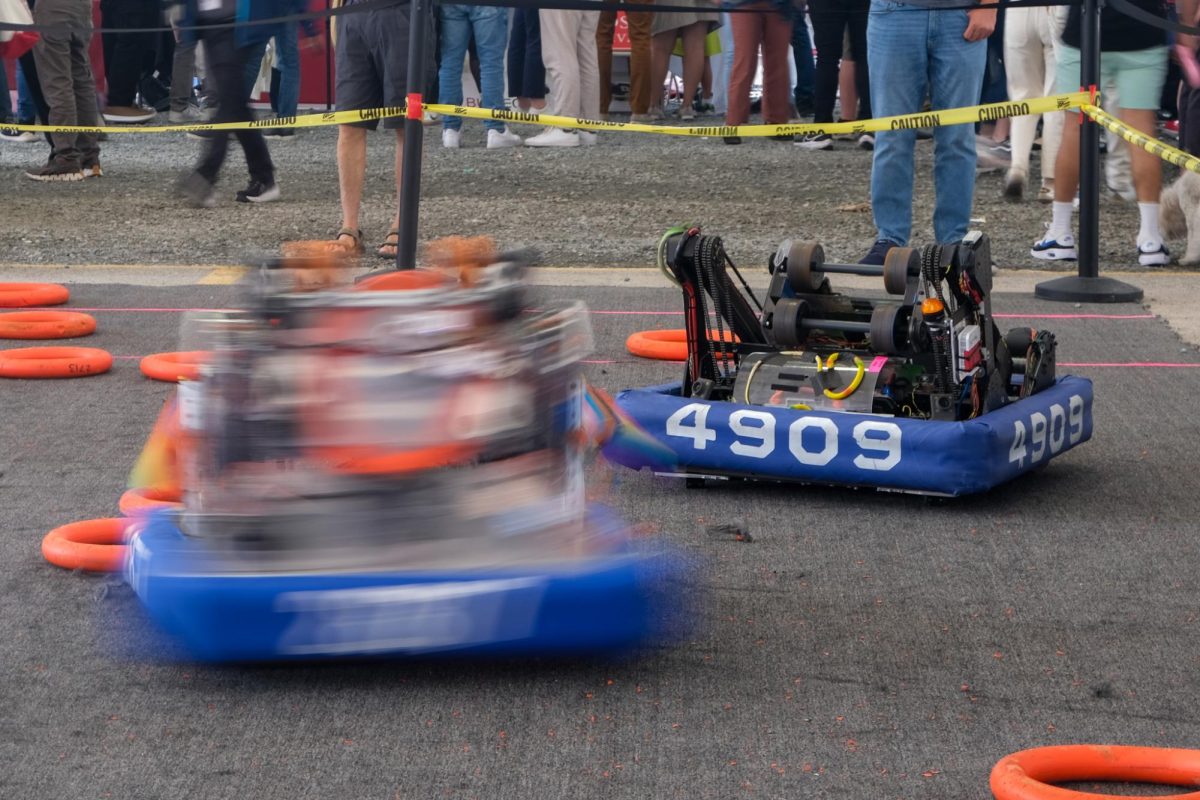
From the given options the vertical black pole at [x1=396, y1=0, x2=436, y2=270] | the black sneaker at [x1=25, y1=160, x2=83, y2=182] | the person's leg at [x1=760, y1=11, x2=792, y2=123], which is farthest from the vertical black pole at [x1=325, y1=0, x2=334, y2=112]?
the vertical black pole at [x1=396, y1=0, x2=436, y2=270]

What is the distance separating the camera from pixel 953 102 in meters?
7.73

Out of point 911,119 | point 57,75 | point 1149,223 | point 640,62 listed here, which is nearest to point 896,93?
point 911,119

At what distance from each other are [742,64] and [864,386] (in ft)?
24.8

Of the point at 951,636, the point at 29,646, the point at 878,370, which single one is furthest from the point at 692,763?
the point at 878,370

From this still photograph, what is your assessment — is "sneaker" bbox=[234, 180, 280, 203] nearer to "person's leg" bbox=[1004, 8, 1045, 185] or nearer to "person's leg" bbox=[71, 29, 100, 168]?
"person's leg" bbox=[71, 29, 100, 168]

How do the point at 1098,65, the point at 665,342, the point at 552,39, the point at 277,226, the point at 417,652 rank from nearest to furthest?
the point at 417,652 → the point at 665,342 → the point at 1098,65 → the point at 277,226 → the point at 552,39

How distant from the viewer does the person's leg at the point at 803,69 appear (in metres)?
15.0

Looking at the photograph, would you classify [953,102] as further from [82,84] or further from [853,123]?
[82,84]

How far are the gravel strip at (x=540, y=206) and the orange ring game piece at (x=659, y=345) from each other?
210 cm

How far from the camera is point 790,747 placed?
10.4 feet

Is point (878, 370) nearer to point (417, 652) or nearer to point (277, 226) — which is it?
point (417, 652)

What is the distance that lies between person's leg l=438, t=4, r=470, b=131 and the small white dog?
17.7 feet

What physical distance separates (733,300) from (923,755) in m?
2.11

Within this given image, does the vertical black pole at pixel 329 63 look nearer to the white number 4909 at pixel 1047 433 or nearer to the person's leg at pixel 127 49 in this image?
the person's leg at pixel 127 49
